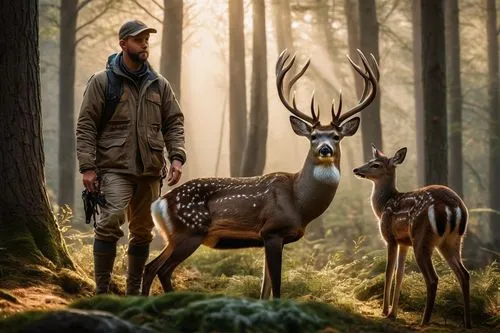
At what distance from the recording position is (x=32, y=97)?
8.20 m

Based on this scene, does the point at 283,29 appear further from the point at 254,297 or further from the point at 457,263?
the point at 457,263

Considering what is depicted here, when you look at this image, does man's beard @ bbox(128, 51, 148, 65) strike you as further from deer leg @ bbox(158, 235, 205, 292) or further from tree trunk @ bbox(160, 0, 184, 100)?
tree trunk @ bbox(160, 0, 184, 100)

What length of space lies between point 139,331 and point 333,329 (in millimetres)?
1403

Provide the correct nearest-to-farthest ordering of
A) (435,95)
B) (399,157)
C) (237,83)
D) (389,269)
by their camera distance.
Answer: (389,269) < (399,157) < (435,95) < (237,83)

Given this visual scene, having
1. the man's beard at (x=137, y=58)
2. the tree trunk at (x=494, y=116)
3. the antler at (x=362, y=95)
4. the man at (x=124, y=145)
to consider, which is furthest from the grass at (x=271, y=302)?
the tree trunk at (x=494, y=116)

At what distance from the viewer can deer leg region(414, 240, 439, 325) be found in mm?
7098

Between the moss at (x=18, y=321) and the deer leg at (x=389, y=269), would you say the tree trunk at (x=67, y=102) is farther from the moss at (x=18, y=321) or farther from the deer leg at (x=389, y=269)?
the moss at (x=18, y=321)

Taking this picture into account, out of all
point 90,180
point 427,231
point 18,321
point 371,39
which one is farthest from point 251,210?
point 371,39

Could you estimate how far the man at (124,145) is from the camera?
23.5 ft

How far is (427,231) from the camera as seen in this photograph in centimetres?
717

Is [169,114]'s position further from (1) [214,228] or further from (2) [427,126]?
(2) [427,126]

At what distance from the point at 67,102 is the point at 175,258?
13.6m

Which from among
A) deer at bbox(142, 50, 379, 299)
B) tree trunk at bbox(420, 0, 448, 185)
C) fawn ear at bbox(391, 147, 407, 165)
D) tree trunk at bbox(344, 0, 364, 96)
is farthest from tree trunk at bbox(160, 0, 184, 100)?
deer at bbox(142, 50, 379, 299)

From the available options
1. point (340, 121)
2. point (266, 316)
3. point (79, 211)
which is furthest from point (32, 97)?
point (79, 211)
